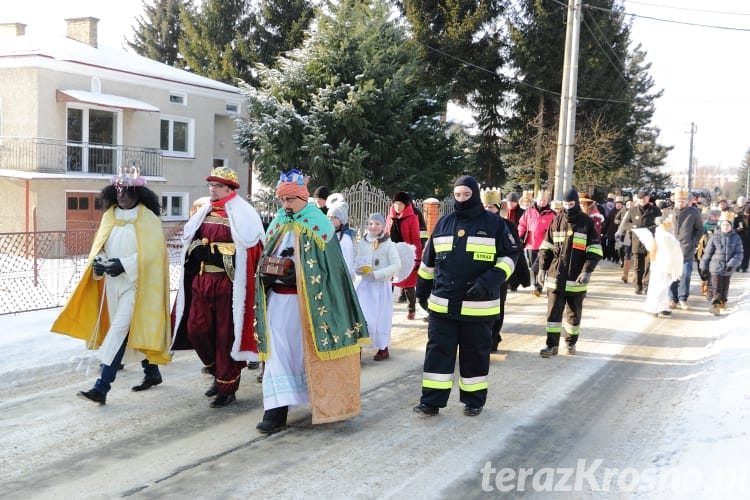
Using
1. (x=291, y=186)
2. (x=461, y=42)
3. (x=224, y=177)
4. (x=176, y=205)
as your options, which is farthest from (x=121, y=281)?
(x=461, y=42)

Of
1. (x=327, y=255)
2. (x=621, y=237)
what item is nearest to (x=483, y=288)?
(x=327, y=255)

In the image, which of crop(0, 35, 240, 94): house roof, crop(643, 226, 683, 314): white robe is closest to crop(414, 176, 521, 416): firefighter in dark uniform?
crop(643, 226, 683, 314): white robe

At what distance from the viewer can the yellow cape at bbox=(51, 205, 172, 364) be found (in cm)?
680

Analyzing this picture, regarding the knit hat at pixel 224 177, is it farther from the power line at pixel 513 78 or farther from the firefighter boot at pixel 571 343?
the power line at pixel 513 78

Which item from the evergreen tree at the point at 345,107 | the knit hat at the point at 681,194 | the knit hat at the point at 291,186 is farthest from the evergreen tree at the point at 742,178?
the knit hat at the point at 291,186

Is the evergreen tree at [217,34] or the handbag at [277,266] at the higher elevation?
the evergreen tree at [217,34]

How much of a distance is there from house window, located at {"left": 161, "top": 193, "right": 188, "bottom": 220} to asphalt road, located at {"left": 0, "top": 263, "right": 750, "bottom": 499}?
20.4 metres

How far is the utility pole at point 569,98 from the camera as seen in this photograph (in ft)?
64.3

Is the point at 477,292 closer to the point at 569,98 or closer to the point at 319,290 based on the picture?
the point at 319,290

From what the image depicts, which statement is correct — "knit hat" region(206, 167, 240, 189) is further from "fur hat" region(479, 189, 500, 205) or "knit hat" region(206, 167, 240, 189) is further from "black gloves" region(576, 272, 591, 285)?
"fur hat" region(479, 189, 500, 205)

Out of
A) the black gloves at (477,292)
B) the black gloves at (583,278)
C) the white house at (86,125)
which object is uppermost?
the white house at (86,125)

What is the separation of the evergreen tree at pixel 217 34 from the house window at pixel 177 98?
29.5ft

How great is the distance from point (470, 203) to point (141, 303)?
3.23m

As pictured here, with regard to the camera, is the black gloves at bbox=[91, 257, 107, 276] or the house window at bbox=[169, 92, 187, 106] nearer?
the black gloves at bbox=[91, 257, 107, 276]
